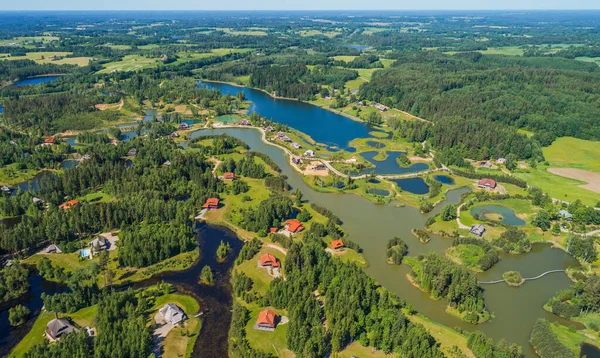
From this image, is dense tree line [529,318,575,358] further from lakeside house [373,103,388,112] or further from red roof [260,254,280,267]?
lakeside house [373,103,388,112]

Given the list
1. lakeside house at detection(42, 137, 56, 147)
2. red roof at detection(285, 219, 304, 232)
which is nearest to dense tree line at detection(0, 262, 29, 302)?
red roof at detection(285, 219, 304, 232)

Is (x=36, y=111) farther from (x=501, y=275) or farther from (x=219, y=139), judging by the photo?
(x=501, y=275)

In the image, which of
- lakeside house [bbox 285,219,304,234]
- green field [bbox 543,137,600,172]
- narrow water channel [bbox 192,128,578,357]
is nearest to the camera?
narrow water channel [bbox 192,128,578,357]

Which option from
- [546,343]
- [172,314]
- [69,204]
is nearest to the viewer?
[546,343]

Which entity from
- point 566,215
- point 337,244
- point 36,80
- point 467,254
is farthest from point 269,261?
point 36,80

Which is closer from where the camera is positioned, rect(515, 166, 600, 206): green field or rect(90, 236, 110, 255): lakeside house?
rect(90, 236, 110, 255): lakeside house

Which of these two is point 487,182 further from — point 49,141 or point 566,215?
point 49,141

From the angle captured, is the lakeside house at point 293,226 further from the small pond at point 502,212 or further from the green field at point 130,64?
the green field at point 130,64

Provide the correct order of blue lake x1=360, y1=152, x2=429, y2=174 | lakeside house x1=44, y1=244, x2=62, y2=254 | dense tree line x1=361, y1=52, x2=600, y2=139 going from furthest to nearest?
dense tree line x1=361, y1=52, x2=600, y2=139 < blue lake x1=360, y1=152, x2=429, y2=174 < lakeside house x1=44, y1=244, x2=62, y2=254
